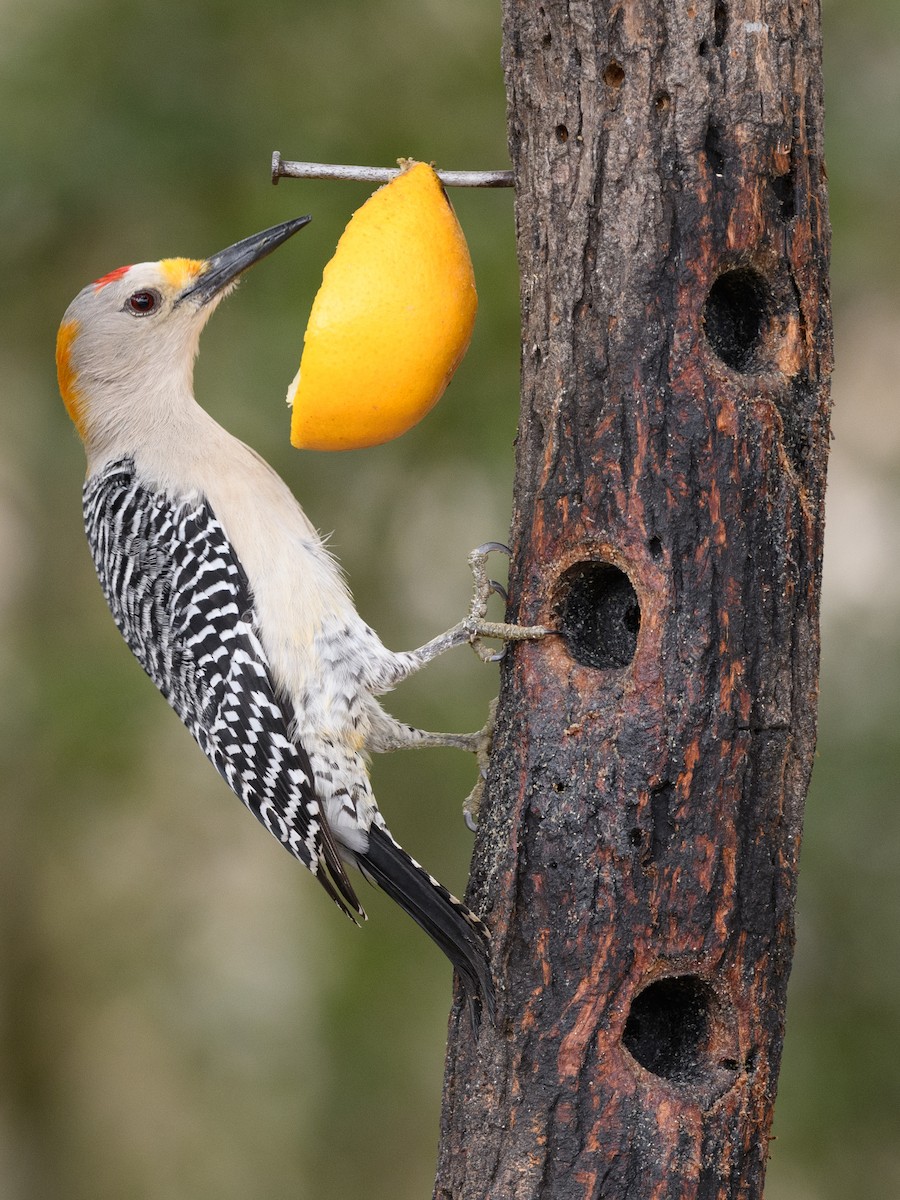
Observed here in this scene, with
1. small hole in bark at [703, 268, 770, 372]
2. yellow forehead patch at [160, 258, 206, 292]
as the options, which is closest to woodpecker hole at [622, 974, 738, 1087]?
small hole in bark at [703, 268, 770, 372]

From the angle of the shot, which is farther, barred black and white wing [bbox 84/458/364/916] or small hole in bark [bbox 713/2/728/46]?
barred black and white wing [bbox 84/458/364/916]

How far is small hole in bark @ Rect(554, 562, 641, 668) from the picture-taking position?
111 inches

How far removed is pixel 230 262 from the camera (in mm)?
3748

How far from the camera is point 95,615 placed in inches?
251

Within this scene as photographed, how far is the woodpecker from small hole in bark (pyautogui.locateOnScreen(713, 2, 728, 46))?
1.08 meters

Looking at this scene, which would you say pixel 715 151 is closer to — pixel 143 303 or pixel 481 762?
pixel 481 762

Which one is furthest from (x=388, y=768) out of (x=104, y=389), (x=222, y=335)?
(x=104, y=389)

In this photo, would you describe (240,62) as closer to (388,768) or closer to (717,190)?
(388,768)

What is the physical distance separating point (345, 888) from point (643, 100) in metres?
1.81

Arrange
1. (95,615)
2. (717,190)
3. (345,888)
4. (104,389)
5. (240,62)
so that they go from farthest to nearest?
1. (95,615)
2. (240,62)
3. (104,389)
4. (345,888)
5. (717,190)

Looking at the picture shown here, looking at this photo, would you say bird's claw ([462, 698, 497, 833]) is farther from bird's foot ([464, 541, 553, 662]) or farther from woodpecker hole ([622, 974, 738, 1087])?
woodpecker hole ([622, 974, 738, 1087])

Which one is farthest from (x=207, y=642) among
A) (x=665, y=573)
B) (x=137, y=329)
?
(x=665, y=573)

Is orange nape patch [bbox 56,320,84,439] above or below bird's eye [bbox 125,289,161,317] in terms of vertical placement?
below

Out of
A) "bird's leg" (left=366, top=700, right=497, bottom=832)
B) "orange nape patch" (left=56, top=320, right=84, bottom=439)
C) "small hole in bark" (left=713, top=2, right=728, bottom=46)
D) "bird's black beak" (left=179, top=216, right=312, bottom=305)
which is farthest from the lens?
"orange nape patch" (left=56, top=320, right=84, bottom=439)
